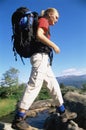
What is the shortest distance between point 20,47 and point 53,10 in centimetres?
109

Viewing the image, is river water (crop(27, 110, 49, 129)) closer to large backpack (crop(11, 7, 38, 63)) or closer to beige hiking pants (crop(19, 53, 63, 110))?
beige hiking pants (crop(19, 53, 63, 110))

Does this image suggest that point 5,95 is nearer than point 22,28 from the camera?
No

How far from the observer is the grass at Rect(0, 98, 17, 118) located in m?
33.5

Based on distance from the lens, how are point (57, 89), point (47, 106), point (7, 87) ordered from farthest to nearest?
point (7, 87), point (47, 106), point (57, 89)

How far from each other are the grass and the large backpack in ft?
86.1

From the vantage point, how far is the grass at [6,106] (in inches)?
1317

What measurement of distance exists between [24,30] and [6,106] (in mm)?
29090

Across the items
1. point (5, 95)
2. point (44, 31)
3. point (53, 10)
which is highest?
point (53, 10)

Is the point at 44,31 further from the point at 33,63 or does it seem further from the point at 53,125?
the point at 53,125

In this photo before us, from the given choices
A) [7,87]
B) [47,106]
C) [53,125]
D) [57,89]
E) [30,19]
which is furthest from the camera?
[7,87]

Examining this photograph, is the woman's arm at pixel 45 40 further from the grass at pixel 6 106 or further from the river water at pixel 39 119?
the grass at pixel 6 106

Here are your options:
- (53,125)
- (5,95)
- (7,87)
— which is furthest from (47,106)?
(7,87)

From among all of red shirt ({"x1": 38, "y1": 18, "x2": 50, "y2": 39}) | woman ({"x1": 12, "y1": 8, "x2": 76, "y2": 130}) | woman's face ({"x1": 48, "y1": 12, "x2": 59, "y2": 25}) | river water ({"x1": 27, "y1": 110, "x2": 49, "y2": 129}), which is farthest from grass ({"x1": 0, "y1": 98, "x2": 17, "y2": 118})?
red shirt ({"x1": 38, "y1": 18, "x2": 50, "y2": 39})

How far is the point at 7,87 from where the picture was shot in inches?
1778
